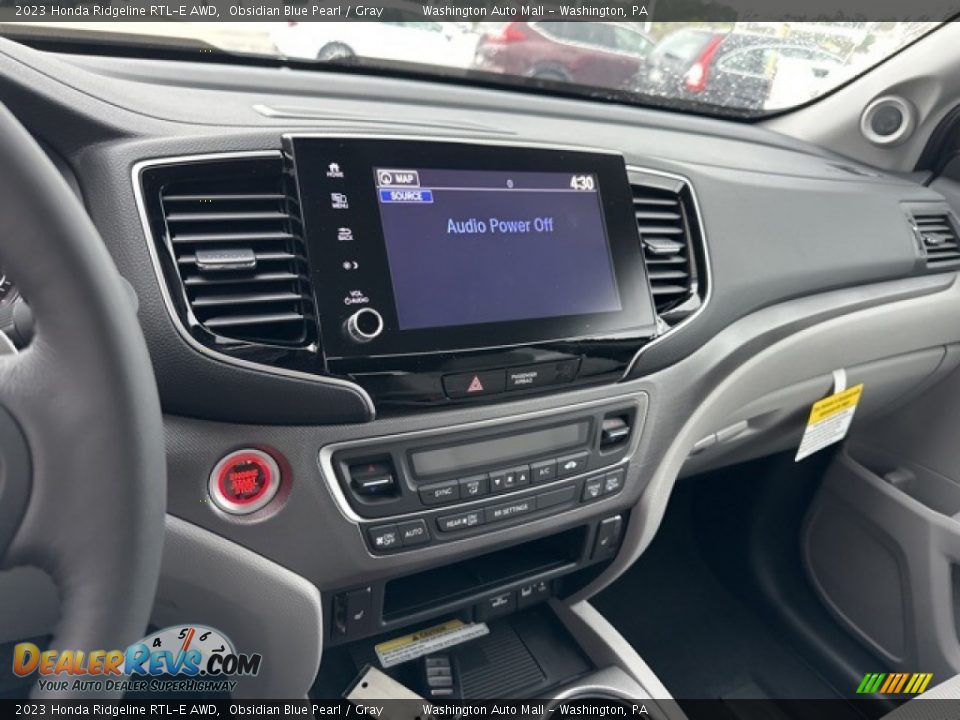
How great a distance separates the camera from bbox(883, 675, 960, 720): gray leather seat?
1085 millimetres

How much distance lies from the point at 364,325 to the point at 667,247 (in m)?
0.54

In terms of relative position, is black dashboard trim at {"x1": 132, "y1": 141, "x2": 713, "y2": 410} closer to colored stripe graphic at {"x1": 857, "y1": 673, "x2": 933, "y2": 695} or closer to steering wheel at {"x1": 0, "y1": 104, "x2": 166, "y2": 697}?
steering wheel at {"x1": 0, "y1": 104, "x2": 166, "y2": 697}

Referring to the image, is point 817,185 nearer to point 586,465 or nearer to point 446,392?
point 586,465

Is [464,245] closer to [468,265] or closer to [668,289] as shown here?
[468,265]

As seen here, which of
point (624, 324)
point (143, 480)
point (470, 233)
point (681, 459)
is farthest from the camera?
point (681, 459)

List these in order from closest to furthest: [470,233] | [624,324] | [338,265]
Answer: [338,265] < [470,233] < [624,324]

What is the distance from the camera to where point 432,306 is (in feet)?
3.09

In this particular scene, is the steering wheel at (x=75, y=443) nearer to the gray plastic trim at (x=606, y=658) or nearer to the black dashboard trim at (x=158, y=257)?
the black dashboard trim at (x=158, y=257)

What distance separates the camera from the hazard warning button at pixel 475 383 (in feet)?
3.15

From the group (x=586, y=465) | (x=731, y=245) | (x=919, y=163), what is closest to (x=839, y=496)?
(x=919, y=163)

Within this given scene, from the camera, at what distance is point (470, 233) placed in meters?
0.99

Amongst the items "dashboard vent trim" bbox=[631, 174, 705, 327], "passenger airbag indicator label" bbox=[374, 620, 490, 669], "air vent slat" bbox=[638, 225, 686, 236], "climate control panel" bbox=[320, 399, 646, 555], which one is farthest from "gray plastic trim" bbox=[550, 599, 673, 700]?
"air vent slat" bbox=[638, 225, 686, 236]

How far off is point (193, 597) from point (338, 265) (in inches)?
16.1

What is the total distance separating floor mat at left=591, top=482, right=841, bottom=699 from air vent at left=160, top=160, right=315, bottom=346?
1.31 meters
